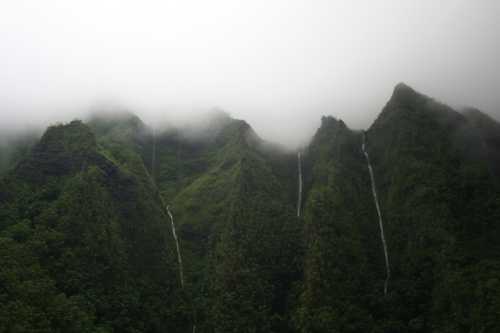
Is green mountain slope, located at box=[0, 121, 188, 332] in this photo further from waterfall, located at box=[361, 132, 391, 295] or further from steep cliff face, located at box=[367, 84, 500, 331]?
steep cliff face, located at box=[367, 84, 500, 331]

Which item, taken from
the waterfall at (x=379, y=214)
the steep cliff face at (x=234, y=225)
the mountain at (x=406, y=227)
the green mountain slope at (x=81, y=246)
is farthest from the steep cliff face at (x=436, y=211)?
the green mountain slope at (x=81, y=246)

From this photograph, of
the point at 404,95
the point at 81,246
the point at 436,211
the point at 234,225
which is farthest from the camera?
the point at 404,95

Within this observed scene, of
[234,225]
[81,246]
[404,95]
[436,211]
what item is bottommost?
[81,246]

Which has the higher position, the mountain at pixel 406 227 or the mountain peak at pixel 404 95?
the mountain peak at pixel 404 95

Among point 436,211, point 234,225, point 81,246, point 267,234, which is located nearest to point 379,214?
point 436,211

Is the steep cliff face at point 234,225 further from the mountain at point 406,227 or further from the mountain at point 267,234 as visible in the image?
the mountain at point 406,227

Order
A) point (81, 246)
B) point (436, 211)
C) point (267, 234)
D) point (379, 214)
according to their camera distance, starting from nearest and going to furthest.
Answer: point (81, 246)
point (436, 211)
point (267, 234)
point (379, 214)

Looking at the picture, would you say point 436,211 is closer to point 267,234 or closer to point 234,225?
point 267,234

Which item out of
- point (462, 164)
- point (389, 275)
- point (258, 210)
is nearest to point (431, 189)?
point (462, 164)

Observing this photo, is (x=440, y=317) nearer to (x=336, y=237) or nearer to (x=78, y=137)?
(x=336, y=237)
